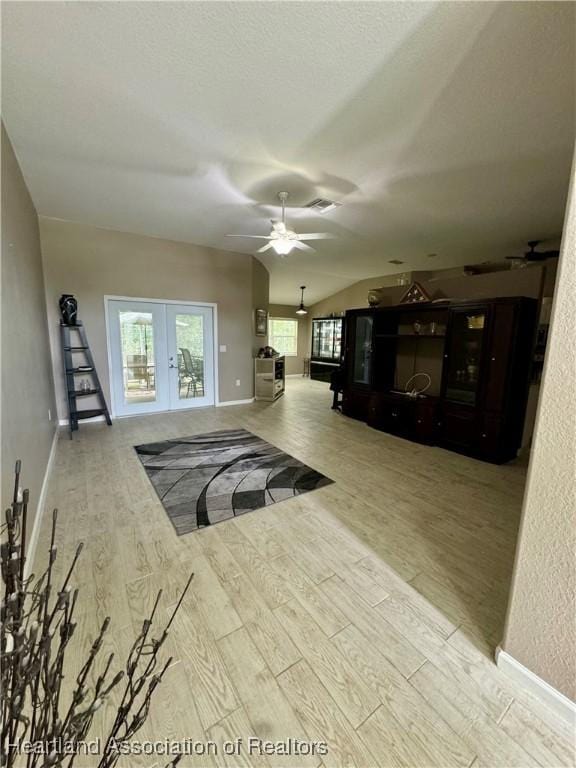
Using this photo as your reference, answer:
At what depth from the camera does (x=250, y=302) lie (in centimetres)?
605

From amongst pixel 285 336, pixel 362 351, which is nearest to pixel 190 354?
pixel 362 351

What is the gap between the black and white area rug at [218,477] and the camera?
2.57 meters

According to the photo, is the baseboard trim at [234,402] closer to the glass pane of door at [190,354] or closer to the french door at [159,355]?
the french door at [159,355]

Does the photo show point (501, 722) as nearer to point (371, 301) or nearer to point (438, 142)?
point (438, 142)

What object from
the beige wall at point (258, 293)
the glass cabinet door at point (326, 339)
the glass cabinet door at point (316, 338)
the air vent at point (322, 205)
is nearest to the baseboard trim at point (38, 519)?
the air vent at point (322, 205)

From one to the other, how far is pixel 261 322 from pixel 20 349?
4.56 m

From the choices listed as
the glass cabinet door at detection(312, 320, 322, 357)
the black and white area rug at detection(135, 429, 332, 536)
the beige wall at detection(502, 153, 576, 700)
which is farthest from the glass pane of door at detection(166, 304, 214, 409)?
the beige wall at detection(502, 153, 576, 700)

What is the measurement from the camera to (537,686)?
1286mm

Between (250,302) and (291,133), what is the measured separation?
3.79 m

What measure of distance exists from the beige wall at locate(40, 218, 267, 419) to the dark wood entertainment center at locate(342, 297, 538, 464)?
6.91 feet

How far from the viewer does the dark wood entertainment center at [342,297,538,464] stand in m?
3.49

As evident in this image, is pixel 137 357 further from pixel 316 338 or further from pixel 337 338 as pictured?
pixel 316 338

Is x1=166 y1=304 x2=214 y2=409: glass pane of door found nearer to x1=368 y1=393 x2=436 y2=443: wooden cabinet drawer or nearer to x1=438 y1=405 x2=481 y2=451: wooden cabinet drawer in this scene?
x1=368 y1=393 x2=436 y2=443: wooden cabinet drawer

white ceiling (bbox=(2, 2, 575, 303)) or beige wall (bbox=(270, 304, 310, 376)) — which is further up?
white ceiling (bbox=(2, 2, 575, 303))
